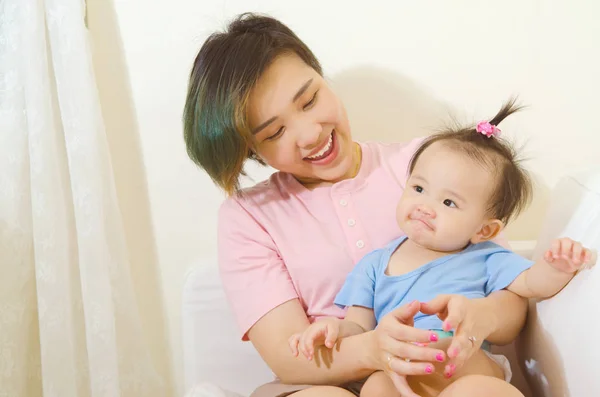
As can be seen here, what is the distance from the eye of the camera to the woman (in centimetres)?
107

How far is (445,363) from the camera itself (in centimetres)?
91

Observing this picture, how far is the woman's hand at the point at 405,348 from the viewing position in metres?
0.84

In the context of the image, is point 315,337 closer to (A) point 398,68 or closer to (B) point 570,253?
(B) point 570,253

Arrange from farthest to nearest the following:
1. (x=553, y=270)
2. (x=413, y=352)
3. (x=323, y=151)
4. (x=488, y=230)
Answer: (x=323, y=151) → (x=488, y=230) → (x=553, y=270) → (x=413, y=352)

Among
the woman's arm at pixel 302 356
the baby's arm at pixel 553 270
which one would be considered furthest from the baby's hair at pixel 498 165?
the woman's arm at pixel 302 356

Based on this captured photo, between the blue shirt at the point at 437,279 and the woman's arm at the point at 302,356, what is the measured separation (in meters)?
0.09

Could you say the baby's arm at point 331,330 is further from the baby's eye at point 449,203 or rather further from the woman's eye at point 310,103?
the woman's eye at point 310,103

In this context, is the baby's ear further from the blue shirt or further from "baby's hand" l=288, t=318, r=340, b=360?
Answer: "baby's hand" l=288, t=318, r=340, b=360

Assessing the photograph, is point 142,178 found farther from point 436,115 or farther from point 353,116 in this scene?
point 436,115

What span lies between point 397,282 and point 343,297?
0.38 feet

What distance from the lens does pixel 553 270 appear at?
3.10ft

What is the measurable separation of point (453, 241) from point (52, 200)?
924mm

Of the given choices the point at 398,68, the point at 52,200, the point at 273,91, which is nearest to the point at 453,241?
the point at 273,91

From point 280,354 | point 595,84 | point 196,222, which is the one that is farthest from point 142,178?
point 595,84
